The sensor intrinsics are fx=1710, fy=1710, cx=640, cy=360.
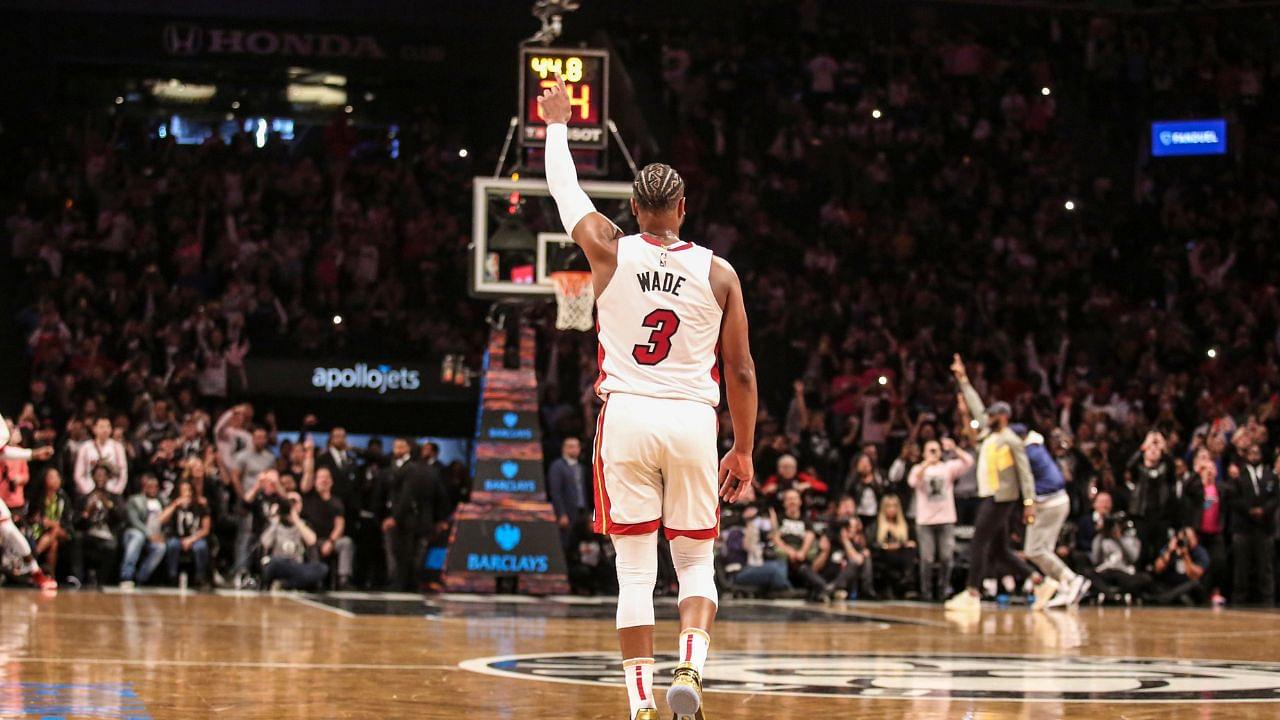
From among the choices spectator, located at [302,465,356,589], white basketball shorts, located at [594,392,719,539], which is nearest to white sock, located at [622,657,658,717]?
white basketball shorts, located at [594,392,719,539]

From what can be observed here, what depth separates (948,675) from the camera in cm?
923

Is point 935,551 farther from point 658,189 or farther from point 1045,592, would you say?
point 658,189

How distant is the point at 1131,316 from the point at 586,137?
1171 centimetres

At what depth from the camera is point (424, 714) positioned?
23.4 feet

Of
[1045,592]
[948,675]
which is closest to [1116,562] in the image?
[1045,592]

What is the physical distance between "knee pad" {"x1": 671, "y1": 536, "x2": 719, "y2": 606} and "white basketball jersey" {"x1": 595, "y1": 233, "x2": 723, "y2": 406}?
0.54m

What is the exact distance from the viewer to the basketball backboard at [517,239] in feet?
56.9

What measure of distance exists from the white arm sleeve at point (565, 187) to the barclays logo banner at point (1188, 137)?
24164 mm

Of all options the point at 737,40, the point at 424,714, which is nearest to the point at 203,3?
the point at 737,40

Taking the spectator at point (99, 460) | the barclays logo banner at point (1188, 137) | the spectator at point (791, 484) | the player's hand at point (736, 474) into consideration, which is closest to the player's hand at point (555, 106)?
the player's hand at point (736, 474)

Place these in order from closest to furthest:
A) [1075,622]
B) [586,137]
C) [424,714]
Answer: [424,714], [1075,622], [586,137]

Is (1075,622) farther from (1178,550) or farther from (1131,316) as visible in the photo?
(1131,316)

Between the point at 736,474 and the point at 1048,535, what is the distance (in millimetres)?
11425

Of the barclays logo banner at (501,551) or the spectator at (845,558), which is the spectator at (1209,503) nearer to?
the spectator at (845,558)
